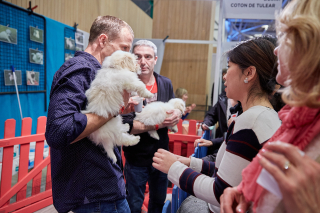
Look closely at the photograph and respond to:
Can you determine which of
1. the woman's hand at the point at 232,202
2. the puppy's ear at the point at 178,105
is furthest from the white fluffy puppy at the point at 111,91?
the puppy's ear at the point at 178,105

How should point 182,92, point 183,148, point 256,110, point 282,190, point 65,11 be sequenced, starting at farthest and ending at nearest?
point 182,92, point 65,11, point 183,148, point 256,110, point 282,190

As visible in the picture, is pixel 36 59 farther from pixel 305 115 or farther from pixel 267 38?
pixel 305 115

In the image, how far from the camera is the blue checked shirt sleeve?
103 cm

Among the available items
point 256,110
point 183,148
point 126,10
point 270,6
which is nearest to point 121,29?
point 256,110

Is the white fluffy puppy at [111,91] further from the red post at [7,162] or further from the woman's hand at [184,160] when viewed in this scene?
the red post at [7,162]

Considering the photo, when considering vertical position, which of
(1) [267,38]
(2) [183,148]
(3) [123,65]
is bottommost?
(2) [183,148]

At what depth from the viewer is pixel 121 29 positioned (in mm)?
1507

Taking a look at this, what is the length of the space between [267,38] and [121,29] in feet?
3.11

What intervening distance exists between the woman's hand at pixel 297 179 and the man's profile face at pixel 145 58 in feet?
6.30

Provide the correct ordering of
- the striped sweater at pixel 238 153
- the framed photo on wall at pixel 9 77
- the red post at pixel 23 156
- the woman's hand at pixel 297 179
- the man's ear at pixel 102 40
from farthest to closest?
the framed photo on wall at pixel 9 77, the red post at pixel 23 156, the man's ear at pixel 102 40, the striped sweater at pixel 238 153, the woman's hand at pixel 297 179

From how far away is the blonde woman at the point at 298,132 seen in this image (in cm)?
52

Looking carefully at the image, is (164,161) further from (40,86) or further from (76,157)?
(40,86)

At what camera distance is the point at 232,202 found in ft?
2.32

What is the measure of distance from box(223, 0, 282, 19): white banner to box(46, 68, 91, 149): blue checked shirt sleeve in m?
3.33
